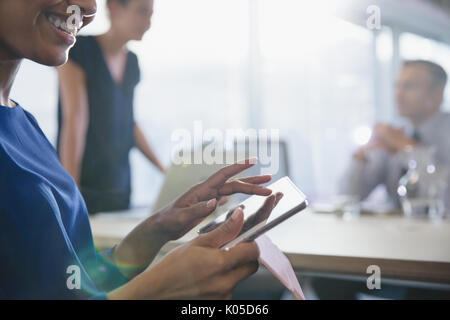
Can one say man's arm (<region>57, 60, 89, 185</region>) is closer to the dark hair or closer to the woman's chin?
the woman's chin

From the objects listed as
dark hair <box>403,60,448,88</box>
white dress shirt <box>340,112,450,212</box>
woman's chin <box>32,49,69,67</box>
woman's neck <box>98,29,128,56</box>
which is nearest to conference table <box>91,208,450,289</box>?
woman's chin <box>32,49,69,67</box>

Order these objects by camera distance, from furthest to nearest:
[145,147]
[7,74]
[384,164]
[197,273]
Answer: [384,164], [145,147], [7,74], [197,273]

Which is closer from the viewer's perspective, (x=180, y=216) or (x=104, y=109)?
(x=180, y=216)

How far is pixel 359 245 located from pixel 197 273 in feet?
1.98

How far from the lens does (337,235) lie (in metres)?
1.09

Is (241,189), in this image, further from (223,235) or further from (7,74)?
(7,74)

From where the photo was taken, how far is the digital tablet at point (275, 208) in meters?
0.45

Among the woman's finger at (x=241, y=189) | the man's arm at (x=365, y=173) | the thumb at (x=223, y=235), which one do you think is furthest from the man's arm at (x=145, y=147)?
the thumb at (x=223, y=235)

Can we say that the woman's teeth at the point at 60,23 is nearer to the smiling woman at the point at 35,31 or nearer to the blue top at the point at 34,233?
the smiling woman at the point at 35,31

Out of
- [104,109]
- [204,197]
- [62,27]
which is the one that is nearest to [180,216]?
[204,197]

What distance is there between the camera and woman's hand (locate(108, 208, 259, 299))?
1.38 ft

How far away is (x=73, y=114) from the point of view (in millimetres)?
977
